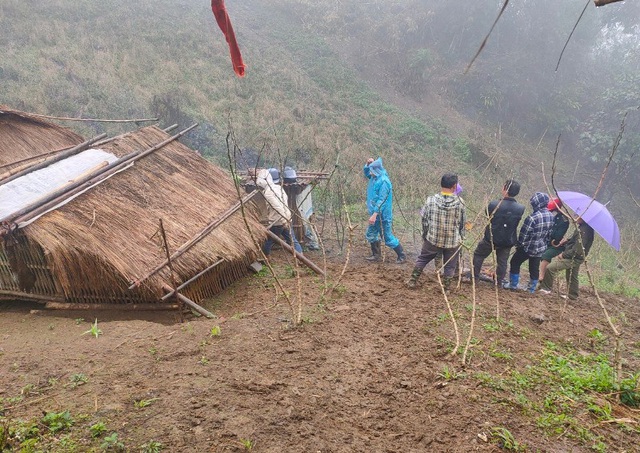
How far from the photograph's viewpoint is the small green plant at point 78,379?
9.35ft

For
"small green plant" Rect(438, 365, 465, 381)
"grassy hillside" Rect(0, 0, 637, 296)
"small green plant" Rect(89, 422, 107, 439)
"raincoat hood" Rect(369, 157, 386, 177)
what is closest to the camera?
"small green plant" Rect(89, 422, 107, 439)

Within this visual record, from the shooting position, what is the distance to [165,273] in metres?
4.59

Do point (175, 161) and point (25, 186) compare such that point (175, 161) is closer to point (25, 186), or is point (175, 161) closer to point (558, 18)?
point (25, 186)

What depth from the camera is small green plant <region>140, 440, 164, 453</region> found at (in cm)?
214

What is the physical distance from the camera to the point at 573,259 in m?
5.27

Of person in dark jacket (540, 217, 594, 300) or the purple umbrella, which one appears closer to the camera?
the purple umbrella

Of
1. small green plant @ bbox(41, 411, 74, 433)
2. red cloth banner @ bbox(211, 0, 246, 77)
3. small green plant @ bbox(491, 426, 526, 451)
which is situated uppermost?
red cloth banner @ bbox(211, 0, 246, 77)

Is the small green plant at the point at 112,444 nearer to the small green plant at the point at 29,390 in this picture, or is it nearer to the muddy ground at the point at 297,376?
the muddy ground at the point at 297,376

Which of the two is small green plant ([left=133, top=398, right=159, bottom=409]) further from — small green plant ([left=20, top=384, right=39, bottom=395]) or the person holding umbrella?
the person holding umbrella

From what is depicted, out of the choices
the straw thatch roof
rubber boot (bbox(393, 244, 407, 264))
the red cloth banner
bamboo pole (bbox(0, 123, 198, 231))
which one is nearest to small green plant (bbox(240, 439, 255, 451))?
bamboo pole (bbox(0, 123, 198, 231))

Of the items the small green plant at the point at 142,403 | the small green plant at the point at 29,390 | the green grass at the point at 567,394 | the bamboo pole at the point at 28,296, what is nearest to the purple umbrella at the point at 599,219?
the green grass at the point at 567,394

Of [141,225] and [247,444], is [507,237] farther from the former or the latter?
[141,225]

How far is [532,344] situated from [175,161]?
550 centimetres

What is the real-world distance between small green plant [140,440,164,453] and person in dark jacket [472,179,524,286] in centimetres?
Answer: 426
